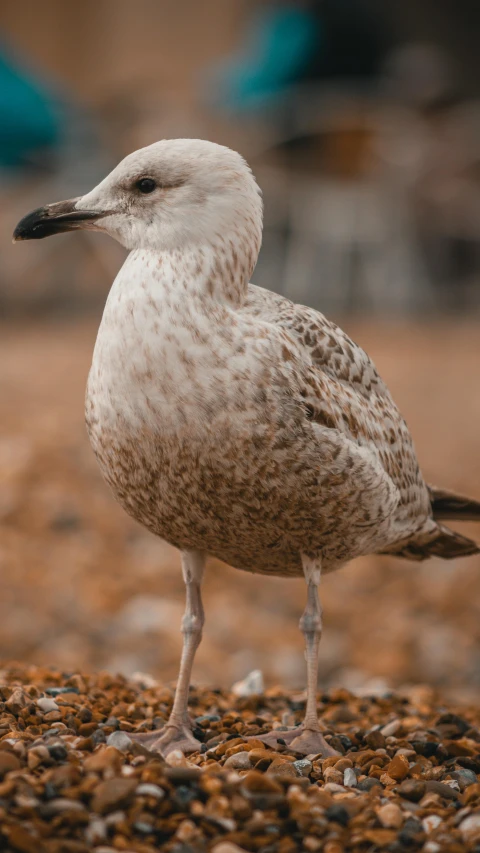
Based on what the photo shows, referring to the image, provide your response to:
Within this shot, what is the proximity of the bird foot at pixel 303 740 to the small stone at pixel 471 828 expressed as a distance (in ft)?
2.18

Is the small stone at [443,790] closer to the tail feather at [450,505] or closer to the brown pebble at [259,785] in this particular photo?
the brown pebble at [259,785]

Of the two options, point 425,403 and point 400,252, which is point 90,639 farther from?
point 400,252

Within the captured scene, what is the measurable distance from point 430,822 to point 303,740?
72 centimetres

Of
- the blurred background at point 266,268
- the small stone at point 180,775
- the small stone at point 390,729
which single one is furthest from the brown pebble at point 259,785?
the blurred background at point 266,268

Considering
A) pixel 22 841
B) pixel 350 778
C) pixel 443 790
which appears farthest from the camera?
pixel 350 778

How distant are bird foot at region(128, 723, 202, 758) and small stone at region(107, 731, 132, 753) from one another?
0.12 meters

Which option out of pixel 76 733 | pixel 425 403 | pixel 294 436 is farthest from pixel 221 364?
pixel 425 403

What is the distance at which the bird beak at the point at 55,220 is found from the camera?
3230 mm

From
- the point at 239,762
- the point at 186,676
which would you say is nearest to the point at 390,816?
the point at 239,762

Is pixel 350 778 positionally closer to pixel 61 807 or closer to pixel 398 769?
pixel 398 769

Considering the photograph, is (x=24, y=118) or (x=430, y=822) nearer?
(x=430, y=822)

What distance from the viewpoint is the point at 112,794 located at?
2.48 metres

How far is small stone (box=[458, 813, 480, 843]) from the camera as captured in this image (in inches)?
101

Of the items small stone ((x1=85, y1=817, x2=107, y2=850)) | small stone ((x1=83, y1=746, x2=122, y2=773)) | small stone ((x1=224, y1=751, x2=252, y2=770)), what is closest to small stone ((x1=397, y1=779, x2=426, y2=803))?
small stone ((x1=224, y1=751, x2=252, y2=770))
